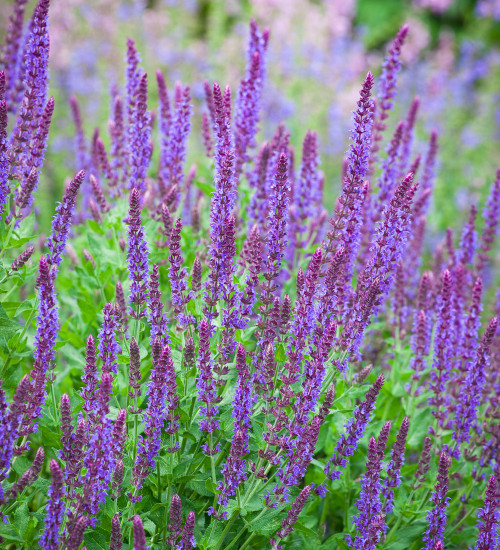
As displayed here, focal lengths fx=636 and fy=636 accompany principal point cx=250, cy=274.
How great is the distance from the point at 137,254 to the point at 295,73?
8.61 m

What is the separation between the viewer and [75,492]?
2682mm

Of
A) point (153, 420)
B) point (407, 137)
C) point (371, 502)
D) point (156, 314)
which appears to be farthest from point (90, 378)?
point (407, 137)

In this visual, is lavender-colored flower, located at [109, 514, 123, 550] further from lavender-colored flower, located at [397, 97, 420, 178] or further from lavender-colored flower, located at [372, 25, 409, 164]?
lavender-colored flower, located at [397, 97, 420, 178]

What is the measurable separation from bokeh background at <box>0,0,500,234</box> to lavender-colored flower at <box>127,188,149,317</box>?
210 inches

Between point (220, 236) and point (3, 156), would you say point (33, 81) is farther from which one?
point (220, 236)

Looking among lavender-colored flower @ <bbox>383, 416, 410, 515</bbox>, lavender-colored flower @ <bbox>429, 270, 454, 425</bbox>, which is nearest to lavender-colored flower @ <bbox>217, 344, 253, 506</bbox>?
lavender-colored flower @ <bbox>383, 416, 410, 515</bbox>

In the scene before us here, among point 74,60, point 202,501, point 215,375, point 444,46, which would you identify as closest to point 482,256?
point 215,375

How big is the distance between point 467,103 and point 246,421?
11.6 m

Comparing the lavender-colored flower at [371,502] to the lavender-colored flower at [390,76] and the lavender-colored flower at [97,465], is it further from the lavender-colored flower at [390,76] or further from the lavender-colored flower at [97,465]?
the lavender-colored flower at [390,76]

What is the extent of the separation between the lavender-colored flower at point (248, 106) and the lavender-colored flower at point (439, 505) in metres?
2.11

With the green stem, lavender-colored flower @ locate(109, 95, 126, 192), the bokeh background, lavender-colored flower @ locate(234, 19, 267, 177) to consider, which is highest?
the bokeh background

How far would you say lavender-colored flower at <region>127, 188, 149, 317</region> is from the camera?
2.77 m

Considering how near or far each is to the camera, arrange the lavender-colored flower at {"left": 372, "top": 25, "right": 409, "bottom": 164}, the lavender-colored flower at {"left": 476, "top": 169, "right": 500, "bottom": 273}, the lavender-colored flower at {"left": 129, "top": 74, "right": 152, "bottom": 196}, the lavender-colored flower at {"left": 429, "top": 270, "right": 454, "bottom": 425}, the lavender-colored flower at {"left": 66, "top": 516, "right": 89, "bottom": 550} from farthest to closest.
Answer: the lavender-colored flower at {"left": 476, "top": 169, "right": 500, "bottom": 273}
the lavender-colored flower at {"left": 372, "top": 25, "right": 409, "bottom": 164}
the lavender-colored flower at {"left": 129, "top": 74, "right": 152, "bottom": 196}
the lavender-colored flower at {"left": 429, "top": 270, "right": 454, "bottom": 425}
the lavender-colored flower at {"left": 66, "top": 516, "right": 89, "bottom": 550}

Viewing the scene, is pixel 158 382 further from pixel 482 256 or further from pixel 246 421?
pixel 482 256
